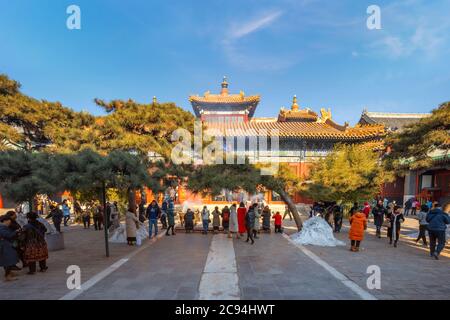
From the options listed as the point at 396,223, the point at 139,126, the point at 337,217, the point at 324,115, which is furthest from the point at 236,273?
the point at 324,115

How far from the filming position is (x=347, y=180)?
11789 millimetres

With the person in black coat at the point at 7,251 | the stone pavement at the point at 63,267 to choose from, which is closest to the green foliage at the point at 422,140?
the stone pavement at the point at 63,267

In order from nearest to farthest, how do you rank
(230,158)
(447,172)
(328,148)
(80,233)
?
(230,158) → (80,233) → (447,172) → (328,148)

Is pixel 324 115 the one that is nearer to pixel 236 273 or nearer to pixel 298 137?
pixel 298 137

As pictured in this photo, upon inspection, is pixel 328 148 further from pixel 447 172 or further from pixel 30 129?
pixel 30 129

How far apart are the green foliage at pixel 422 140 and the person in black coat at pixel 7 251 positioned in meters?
12.2

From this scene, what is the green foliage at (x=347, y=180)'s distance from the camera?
38.0 feet

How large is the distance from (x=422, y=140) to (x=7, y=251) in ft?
41.1

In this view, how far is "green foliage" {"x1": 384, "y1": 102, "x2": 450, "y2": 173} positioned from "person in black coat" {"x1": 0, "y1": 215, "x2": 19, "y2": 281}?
40.0 ft
